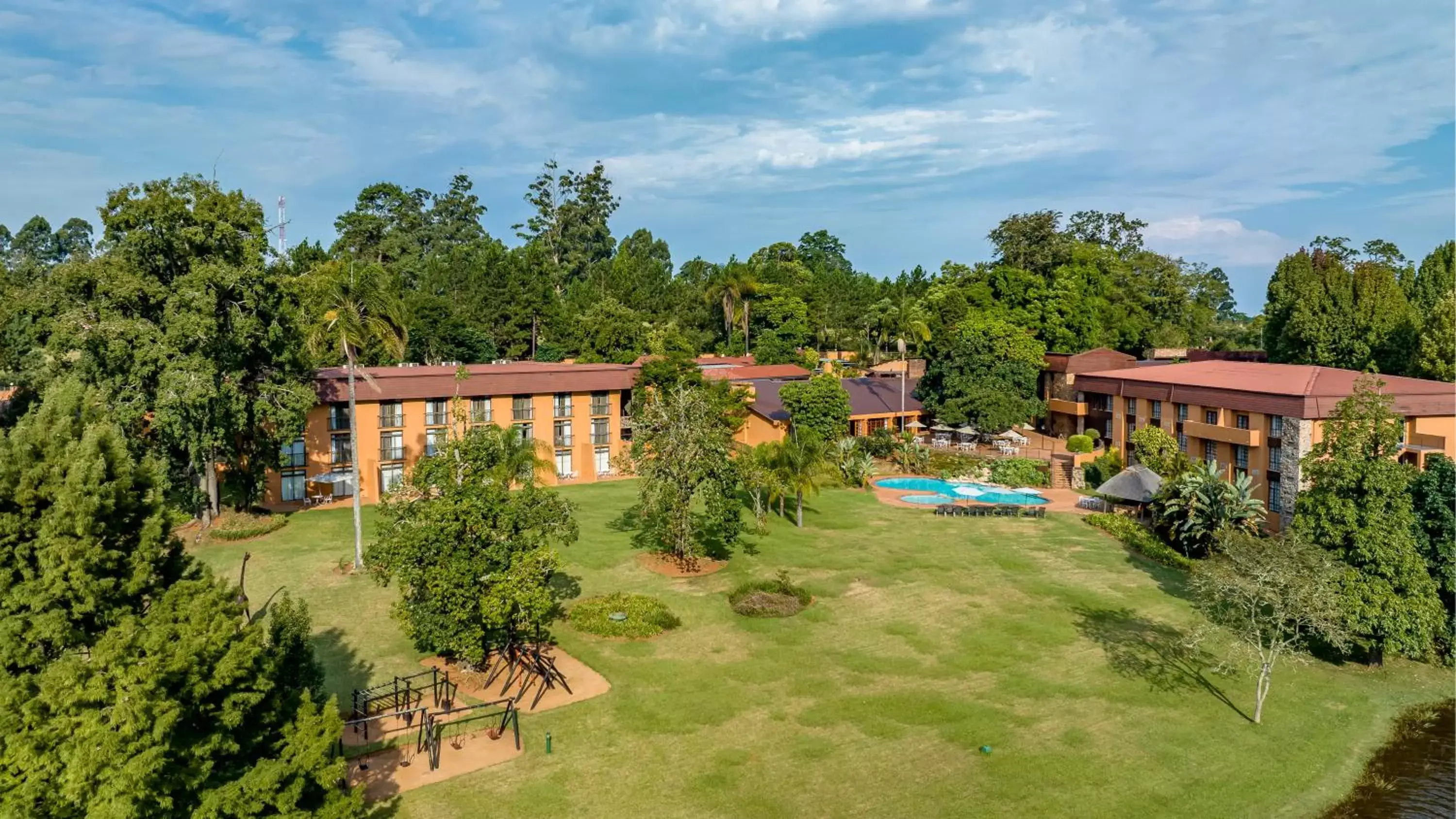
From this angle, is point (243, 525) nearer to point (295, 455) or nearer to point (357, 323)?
point (295, 455)

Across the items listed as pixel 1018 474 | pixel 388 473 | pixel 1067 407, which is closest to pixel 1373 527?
pixel 1018 474

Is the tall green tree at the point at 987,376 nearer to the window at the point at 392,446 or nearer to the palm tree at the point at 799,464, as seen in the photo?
the palm tree at the point at 799,464

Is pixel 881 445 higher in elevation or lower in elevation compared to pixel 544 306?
lower

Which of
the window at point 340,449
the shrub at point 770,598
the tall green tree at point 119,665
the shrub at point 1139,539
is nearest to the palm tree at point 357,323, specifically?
the window at point 340,449

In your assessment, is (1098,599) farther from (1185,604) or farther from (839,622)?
(839,622)

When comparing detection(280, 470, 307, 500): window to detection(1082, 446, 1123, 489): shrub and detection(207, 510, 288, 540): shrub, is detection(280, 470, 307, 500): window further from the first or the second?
detection(1082, 446, 1123, 489): shrub

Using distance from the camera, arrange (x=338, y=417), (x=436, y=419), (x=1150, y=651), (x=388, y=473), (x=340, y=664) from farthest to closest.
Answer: (x=436, y=419), (x=388, y=473), (x=338, y=417), (x=1150, y=651), (x=340, y=664)

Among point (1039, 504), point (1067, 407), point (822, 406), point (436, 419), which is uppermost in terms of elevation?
point (822, 406)

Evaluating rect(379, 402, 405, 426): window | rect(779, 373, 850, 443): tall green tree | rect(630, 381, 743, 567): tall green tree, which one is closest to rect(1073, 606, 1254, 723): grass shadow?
rect(630, 381, 743, 567): tall green tree
